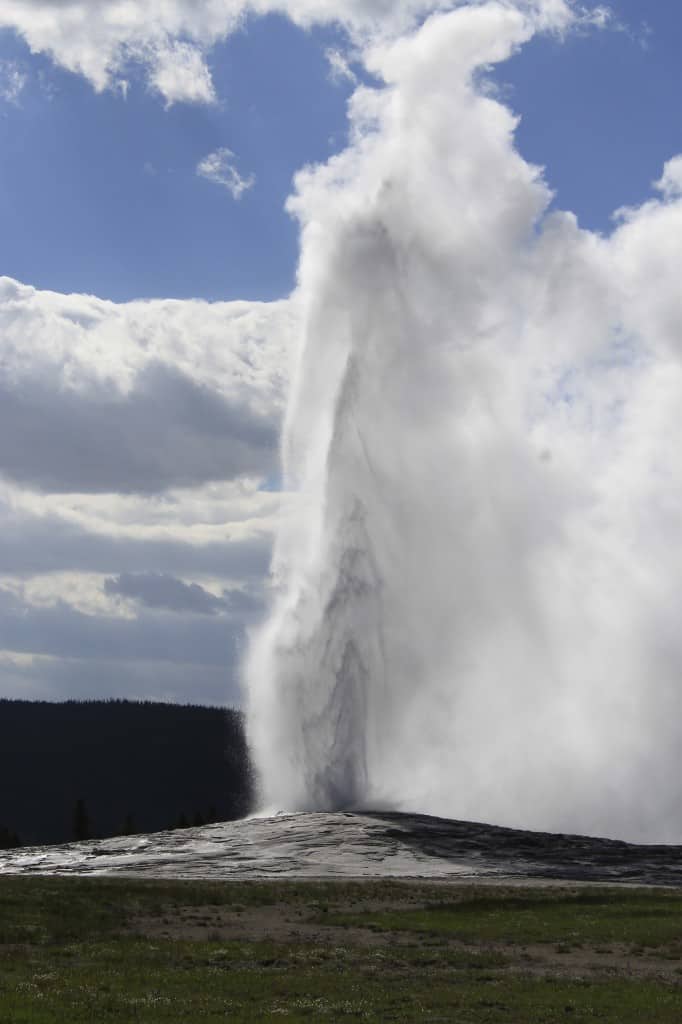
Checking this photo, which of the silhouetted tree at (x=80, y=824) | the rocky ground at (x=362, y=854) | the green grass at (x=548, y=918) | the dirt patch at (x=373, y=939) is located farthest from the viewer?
the silhouetted tree at (x=80, y=824)

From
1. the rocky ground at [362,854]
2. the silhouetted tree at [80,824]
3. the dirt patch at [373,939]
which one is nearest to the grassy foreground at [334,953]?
the dirt patch at [373,939]

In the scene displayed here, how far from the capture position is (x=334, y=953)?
107 ft

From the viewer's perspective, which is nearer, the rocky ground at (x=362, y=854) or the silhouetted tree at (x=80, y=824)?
the rocky ground at (x=362, y=854)

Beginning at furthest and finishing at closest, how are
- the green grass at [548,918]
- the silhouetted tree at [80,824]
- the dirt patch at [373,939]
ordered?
the silhouetted tree at [80,824], the green grass at [548,918], the dirt patch at [373,939]

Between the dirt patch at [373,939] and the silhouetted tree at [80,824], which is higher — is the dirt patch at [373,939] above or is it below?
below

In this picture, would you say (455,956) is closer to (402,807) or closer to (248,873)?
(248,873)

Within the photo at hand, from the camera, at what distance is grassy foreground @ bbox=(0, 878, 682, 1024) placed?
2425 centimetres

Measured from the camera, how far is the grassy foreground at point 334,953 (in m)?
24.2

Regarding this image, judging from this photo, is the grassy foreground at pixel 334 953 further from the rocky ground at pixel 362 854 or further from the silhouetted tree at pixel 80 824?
the silhouetted tree at pixel 80 824

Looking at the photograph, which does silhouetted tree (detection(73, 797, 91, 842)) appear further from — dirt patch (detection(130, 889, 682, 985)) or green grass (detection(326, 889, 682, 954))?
dirt patch (detection(130, 889, 682, 985))

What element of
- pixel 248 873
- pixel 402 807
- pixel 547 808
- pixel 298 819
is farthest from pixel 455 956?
pixel 547 808

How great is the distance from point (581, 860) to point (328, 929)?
28.6 metres

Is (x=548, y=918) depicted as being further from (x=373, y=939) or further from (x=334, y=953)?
(x=334, y=953)

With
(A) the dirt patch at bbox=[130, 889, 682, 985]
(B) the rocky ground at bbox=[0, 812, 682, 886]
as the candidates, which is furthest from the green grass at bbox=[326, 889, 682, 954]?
(B) the rocky ground at bbox=[0, 812, 682, 886]
